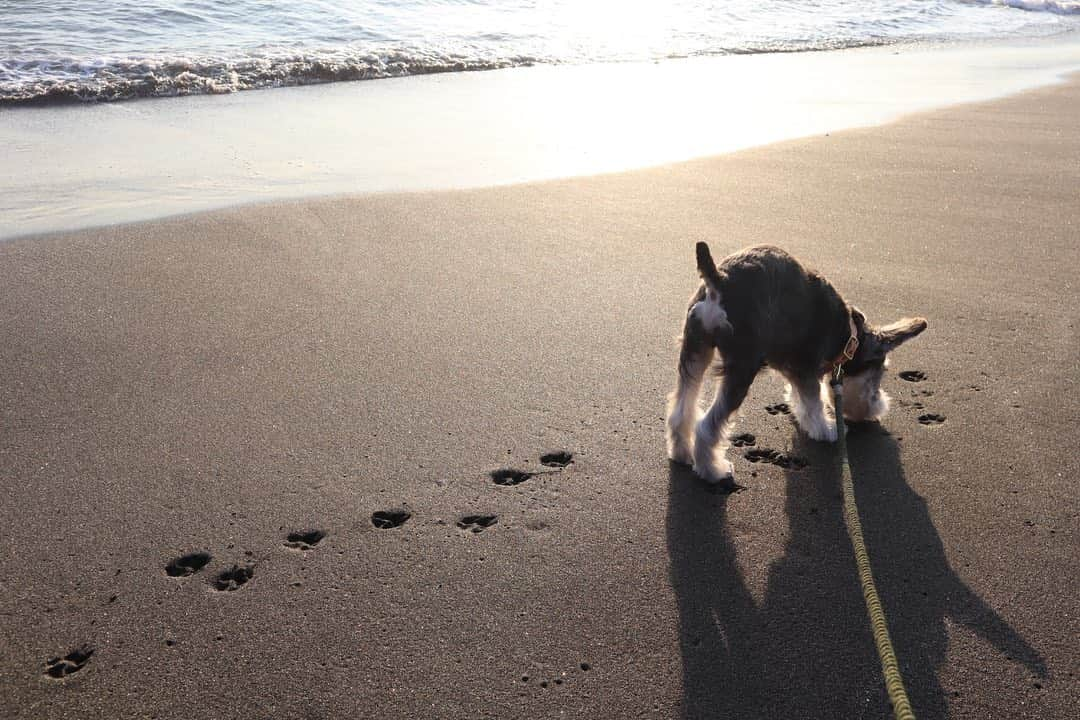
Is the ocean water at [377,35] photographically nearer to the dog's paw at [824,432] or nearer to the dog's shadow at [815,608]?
the dog's paw at [824,432]

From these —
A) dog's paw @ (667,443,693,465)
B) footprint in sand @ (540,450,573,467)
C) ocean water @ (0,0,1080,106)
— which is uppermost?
ocean water @ (0,0,1080,106)

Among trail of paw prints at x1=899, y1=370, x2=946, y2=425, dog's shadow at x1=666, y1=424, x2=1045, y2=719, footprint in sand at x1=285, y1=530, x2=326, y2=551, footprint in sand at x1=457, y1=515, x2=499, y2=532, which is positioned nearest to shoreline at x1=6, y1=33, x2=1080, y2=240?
trail of paw prints at x1=899, y1=370, x2=946, y2=425

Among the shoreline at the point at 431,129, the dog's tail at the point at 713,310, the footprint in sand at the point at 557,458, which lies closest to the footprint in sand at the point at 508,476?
the footprint in sand at the point at 557,458

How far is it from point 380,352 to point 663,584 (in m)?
2.22

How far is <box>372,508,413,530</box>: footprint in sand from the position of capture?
3402 mm

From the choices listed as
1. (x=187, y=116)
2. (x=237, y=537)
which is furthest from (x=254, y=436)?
(x=187, y=116)

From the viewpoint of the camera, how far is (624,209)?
6762mm

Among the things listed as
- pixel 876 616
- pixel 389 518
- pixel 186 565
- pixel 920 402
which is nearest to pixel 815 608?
pixel 876 616

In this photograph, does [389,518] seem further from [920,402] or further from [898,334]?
[920,402]

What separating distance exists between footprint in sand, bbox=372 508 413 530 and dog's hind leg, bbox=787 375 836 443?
187 cm

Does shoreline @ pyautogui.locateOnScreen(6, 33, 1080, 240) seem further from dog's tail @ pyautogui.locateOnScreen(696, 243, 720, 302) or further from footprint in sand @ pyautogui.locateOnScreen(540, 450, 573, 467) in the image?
dog's tail @ pyautogui.locateOnScreen(696, 243, 720, 302)

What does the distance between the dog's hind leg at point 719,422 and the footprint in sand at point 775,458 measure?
286 mm

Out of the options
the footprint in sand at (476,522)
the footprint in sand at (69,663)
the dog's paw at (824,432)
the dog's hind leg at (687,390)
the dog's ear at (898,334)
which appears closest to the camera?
the footprint in sand at (69,663)

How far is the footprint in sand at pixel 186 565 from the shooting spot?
3.12 m
